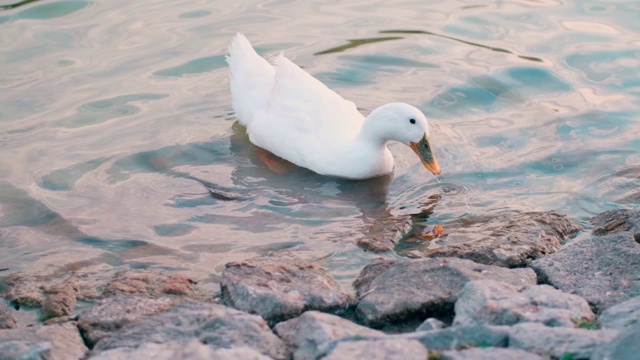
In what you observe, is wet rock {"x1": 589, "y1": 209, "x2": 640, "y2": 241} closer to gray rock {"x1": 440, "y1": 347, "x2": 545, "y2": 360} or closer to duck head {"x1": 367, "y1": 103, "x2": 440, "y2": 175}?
duck head {"x1": 367, "y1": 103, "x2": 440, "y2": 175}

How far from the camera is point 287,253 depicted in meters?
6.27

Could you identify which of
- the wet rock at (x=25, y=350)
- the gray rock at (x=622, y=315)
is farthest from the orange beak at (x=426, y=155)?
the wet rock at (x=25, y=350)

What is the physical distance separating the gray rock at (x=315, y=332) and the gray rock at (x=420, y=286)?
0.31m

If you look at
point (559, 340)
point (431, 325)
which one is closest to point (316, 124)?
point (431, 325)

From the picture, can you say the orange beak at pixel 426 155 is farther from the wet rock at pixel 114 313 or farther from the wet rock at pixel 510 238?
the wet rock at pixel 114 313

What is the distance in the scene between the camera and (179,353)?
4.12 m

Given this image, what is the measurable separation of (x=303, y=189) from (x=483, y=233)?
5.18 ft

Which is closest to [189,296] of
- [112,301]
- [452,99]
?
[112,301]

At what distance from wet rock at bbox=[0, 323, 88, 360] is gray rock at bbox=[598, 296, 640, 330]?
2.43 meters

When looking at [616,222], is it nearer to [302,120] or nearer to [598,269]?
[598,269]

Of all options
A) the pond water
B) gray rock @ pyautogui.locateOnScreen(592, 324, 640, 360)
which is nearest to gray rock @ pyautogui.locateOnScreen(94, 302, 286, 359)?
the pond water

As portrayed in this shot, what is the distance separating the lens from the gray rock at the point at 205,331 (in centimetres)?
436

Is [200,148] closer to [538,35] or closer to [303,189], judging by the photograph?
[303,189]

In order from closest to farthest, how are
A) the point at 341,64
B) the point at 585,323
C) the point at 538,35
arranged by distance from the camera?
the point at 585,323 < the point at 341,64 < the point at 538,35
